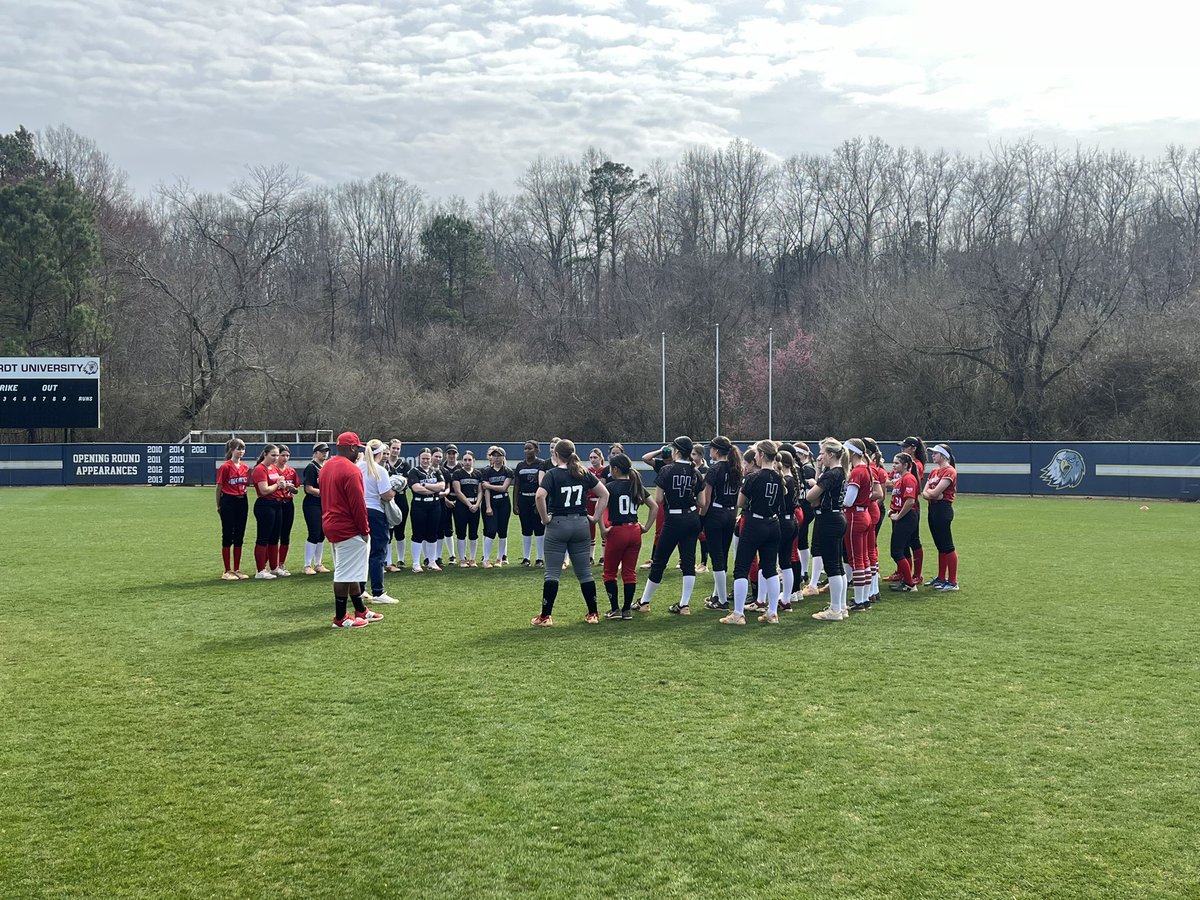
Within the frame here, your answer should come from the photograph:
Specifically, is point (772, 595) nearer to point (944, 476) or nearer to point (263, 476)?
point (944, 476)

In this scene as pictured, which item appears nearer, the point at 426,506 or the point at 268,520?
the point at 268,520

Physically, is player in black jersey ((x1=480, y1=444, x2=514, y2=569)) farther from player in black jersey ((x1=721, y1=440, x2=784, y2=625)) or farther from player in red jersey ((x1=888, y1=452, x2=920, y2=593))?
player in red jersey ((x1=888, y1=452, x2=920, y2=593))

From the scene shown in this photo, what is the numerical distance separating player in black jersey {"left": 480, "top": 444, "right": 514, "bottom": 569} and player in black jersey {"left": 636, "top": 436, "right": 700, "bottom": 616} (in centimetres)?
426

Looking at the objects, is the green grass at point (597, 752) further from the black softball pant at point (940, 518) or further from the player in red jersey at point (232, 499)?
the player in red jersey at point (232, 499)

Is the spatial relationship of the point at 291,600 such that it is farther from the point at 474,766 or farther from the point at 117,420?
the point at 117,420

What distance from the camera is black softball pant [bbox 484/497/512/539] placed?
1569cm

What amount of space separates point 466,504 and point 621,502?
4781mm

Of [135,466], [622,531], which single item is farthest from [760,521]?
[135,466]

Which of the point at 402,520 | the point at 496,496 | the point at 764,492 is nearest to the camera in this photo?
the point at 764,492

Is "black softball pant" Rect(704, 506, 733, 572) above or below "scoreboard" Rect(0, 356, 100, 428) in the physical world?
below

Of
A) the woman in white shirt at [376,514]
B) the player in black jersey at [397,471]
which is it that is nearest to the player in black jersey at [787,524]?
the woman in white shirt at [376,514]

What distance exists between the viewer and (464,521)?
15.5m

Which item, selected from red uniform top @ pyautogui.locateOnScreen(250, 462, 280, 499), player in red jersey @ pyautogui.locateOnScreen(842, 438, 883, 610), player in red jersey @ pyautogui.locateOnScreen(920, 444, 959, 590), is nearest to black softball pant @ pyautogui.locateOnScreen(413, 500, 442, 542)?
red uniform top @ pyautogui.locateOnScreen(250, 462, 280, 499)

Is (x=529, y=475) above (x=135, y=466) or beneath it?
above
